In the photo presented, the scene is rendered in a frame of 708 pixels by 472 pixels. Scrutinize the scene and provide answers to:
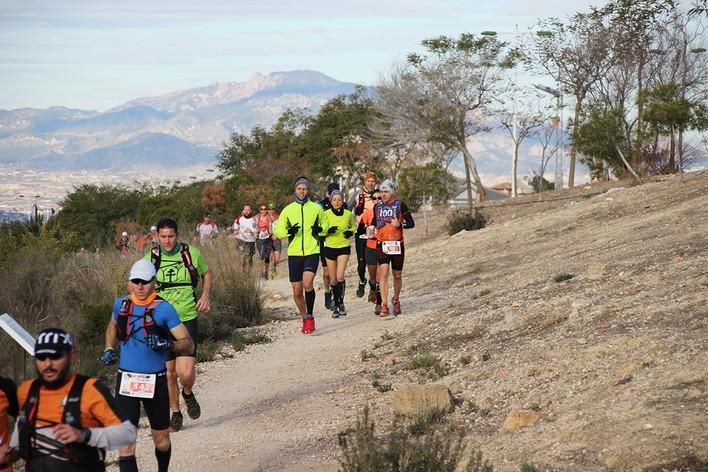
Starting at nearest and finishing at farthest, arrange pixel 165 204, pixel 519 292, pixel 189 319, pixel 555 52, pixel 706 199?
1. pixel 189 319
2. pixel 519 292
3. pixel 706 199
4. pixel 555 52
5. pixel 165 204

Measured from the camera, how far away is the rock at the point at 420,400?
372 inches

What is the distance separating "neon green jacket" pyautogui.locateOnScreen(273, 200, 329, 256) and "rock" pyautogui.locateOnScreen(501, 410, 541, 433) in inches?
251

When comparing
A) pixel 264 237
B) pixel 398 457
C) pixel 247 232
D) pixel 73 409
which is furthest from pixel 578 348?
pixel 264 237

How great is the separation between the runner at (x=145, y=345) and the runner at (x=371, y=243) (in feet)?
25.4

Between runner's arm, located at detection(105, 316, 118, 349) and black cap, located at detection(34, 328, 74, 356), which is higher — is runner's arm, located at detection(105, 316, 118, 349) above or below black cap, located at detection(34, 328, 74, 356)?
below

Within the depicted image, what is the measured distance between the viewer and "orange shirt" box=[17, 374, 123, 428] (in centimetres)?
566

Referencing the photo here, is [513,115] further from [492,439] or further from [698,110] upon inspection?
[492,439]

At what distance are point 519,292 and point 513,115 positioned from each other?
39036mm

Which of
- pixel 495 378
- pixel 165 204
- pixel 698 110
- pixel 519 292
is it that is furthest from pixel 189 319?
pixel 165 204

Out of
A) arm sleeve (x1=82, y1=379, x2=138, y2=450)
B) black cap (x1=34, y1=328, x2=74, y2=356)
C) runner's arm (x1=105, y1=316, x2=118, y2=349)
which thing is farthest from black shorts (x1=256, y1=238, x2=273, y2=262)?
black cap (x1=34, y1=328, x2=74, y2=356)

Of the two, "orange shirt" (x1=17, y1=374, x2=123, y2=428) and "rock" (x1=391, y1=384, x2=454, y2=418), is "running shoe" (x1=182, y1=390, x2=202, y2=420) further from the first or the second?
"orange shirt" (x1=17, y1=374, x2=123, y2=428)

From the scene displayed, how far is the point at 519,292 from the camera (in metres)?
15.0

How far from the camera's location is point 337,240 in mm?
16094

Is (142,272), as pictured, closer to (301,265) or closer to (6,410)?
(6,410)
